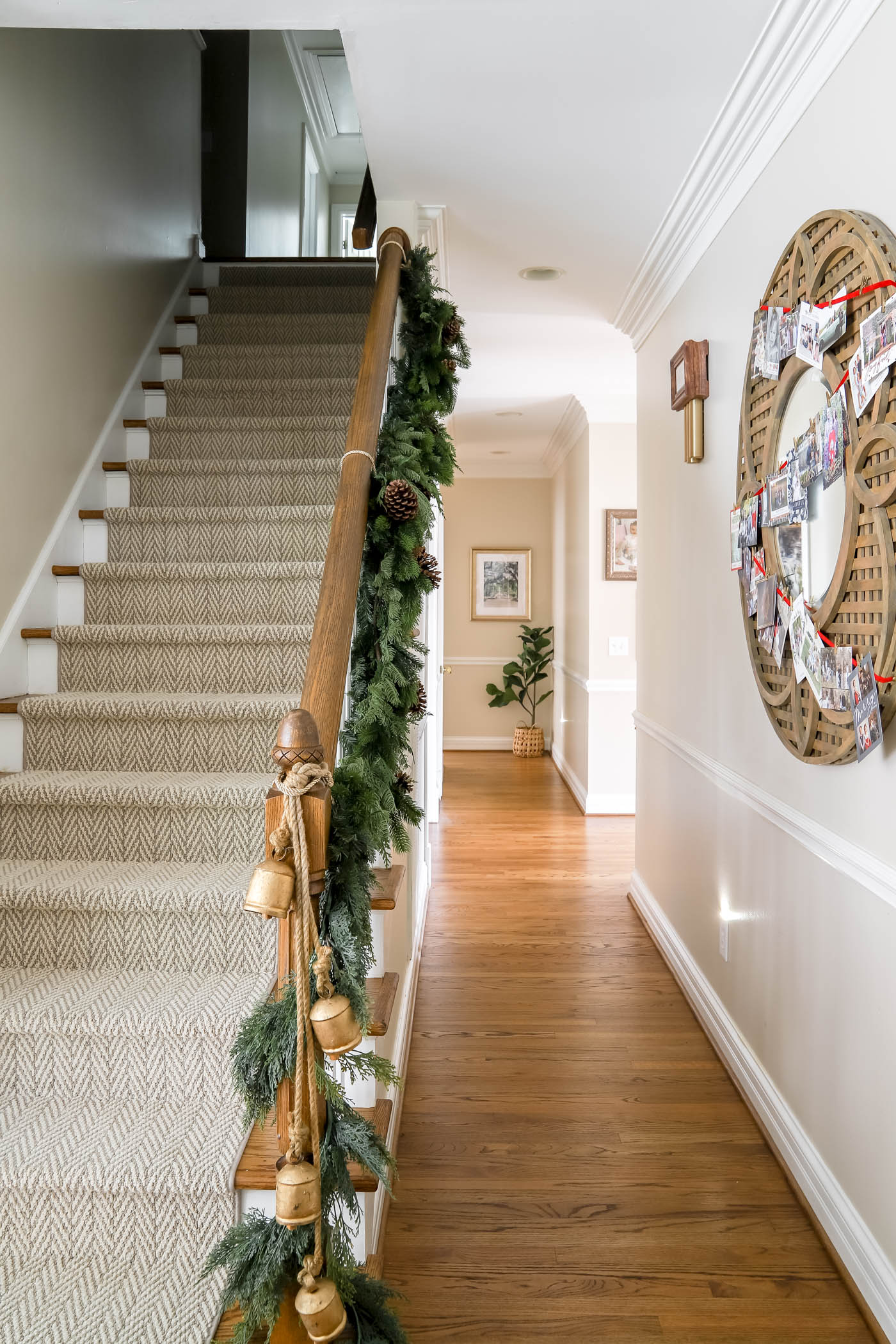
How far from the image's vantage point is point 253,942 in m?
1.82

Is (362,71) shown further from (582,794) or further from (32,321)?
(582,794)

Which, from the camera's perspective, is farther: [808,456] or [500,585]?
[500,585]

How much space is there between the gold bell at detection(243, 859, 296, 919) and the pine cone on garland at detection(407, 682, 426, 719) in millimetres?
765

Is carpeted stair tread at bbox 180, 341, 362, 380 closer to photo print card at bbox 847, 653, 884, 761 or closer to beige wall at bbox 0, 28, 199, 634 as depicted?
beige wall at bbox 0, 28, 199, 634

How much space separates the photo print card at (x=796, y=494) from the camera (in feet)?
6.19

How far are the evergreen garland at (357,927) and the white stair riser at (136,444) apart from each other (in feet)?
5.87

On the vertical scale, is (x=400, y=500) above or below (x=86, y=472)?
below

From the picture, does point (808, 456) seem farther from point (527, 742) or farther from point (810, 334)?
point (527, 742)

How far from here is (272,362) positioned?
3766 mm

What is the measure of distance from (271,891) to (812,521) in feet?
4.76

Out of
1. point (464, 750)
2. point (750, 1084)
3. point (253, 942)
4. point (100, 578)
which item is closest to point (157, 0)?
Answer: point (100, 578)

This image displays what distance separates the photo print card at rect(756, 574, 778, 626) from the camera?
2057 millimetres

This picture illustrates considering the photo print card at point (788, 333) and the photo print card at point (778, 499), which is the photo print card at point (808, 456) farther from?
the photo print card at point (788, 333)

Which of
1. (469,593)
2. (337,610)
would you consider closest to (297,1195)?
(337,610)
